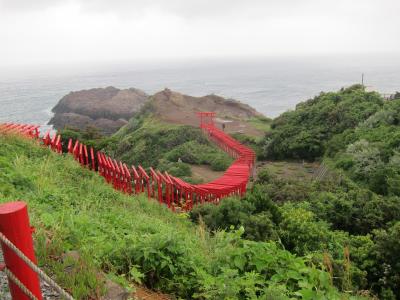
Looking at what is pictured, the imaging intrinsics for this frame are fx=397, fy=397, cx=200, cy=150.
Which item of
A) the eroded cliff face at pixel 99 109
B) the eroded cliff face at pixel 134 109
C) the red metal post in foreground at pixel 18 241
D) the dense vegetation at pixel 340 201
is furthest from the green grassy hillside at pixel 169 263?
the eroded cliff face at pixel 99 109

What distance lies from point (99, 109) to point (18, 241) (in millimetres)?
73357

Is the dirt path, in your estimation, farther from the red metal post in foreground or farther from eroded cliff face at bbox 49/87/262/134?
the red metal post in foreground

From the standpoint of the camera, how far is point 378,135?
2175 centimetres

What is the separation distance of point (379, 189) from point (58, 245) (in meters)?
15.3

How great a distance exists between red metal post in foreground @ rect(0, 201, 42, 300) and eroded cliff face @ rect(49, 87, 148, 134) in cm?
6032

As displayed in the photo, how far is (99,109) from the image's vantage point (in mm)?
73625

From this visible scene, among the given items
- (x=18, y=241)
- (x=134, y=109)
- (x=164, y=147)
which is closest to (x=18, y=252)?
(x=18, y=241)

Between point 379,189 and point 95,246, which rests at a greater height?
point 95,246

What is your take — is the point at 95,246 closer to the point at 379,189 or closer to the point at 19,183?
the point at 19,183

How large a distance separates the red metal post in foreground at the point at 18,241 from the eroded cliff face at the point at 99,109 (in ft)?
198

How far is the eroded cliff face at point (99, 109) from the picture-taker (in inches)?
2620

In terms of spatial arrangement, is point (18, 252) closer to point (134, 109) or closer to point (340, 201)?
point (340, 201)

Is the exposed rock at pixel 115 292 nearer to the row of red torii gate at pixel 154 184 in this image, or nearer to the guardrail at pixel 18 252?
the guardrail at pixel 18 252

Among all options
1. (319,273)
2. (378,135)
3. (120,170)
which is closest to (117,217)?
(319,273)
